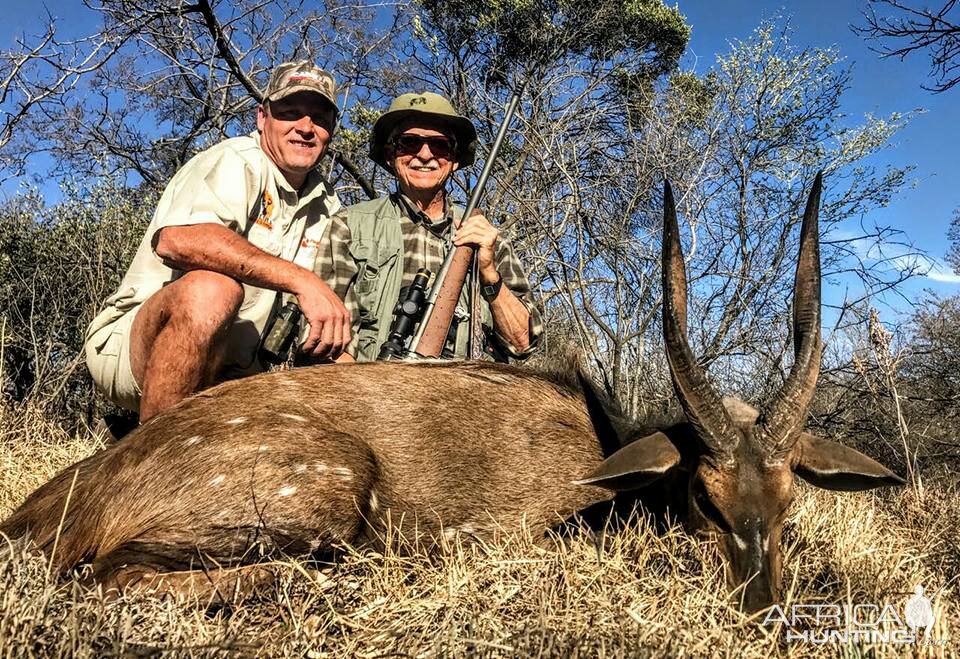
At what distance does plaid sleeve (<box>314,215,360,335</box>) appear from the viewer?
15.8ft

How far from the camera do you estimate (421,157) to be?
513 centimetres

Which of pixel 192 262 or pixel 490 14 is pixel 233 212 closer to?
pixel 192 262

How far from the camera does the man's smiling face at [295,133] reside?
175 inches

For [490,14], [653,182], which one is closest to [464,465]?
[653,182]

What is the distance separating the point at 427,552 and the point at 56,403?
18.6ft

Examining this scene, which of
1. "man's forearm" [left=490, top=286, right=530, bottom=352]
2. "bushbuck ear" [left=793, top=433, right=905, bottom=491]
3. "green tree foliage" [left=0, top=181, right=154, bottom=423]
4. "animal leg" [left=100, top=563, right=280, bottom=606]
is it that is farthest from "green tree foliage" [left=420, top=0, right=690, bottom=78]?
"animal leg" [left=100, top=563, right=280, bottom=606]

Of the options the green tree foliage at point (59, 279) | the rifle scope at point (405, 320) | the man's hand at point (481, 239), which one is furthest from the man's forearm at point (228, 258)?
the green tree foliage at point (59, 279)

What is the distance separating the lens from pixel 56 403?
7.08 metres

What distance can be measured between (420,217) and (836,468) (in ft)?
10.7

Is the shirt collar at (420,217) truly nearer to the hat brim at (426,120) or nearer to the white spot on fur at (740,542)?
the hat brim at (426,120)

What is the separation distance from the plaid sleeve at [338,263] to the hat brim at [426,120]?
0.82 m

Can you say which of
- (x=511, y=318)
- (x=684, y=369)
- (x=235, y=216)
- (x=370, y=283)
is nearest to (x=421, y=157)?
(x=370, y=283)

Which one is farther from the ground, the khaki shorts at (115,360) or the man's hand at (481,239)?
the man's hand at (481,239)

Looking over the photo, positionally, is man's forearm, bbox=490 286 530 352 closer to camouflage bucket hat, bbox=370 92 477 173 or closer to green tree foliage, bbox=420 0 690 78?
camouflage bucket hat, bbox=370 92 477 173
